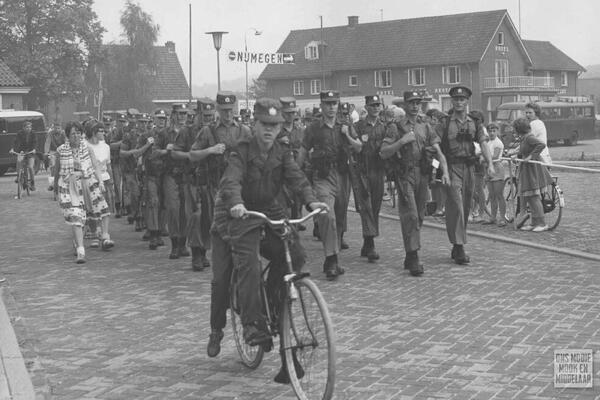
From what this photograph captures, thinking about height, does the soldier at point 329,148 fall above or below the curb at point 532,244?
above

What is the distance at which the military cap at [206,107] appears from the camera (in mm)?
11398

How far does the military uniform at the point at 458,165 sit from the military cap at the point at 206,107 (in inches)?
104

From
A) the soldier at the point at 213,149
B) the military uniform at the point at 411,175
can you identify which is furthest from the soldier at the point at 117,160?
A: the military uniform at the point at 411,175

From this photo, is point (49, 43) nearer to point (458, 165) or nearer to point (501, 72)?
point (501, 72)

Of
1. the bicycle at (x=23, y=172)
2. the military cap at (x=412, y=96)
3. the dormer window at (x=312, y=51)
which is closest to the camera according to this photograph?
the military cap at (x=412, y=96)

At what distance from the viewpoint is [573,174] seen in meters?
27.8

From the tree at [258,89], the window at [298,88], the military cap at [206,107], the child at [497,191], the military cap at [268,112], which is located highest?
the tree at [258,89]

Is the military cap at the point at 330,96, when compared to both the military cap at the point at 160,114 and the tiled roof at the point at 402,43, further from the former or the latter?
the tiled roof at the point at 402,43

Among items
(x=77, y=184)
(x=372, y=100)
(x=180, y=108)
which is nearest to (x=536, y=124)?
(x=372, y=100)

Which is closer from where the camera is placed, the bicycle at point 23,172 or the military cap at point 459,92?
the military cap at point 459,92

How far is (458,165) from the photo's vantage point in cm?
1129

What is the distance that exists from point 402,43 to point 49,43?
27186 millimetres

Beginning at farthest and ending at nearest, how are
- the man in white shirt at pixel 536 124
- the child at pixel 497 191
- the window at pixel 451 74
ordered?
1. the window at pixel 451 74
2. the child at pixel 497 191
3. the man in white shirt at pixel 536 124

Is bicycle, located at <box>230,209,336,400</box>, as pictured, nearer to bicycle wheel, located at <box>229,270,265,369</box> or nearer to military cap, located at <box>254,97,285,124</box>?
bicycle wheel, located at <box>229,270,265,369</box>
